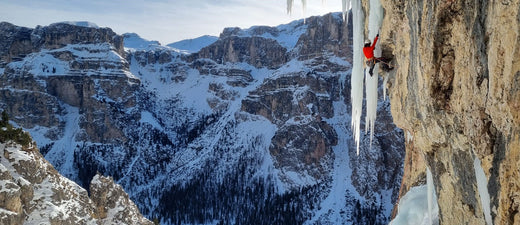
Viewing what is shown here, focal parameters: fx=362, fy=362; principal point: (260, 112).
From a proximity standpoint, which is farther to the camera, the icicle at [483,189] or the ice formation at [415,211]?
the ice formation at [415,211]

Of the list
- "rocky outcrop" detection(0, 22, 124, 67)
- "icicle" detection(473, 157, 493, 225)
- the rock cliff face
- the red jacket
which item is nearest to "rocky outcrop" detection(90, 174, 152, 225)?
the red jacket

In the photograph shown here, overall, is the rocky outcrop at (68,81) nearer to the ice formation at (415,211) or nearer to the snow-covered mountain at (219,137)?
the snow-covered mountain at (219,137)

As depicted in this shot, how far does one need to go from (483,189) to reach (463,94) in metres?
1.54

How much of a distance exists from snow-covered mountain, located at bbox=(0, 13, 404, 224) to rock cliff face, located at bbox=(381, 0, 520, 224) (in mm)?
96429

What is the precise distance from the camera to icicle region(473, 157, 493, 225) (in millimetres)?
5664

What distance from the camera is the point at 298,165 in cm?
12500

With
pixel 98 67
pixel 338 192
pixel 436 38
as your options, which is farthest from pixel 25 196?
pixel 98 67

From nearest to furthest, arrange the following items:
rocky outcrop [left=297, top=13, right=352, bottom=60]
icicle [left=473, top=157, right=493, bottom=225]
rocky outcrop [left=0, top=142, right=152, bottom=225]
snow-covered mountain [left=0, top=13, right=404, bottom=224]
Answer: icicle [left=473, top=157, right=493, bottom=225], rocky outcrop [left=0, top=142, right=152, bottom=225], snow-covered mountain [left=0, top=13, right=404, bottom=224], rocky outcrop [left=297, top=13, right=352, bottom=60]

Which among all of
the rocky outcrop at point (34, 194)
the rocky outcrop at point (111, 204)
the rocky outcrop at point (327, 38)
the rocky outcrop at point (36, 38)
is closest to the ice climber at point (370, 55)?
the rocky outcrop at point (34, 194)

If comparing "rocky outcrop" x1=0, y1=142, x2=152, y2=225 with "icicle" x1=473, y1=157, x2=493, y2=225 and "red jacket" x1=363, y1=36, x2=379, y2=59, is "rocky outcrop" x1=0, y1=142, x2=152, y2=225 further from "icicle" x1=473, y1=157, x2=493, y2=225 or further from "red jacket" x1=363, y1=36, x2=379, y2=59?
"icicle" x1=473, y1=157, x2=493, y2=225

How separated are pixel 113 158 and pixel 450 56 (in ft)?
478

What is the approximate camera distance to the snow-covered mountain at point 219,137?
366 ft

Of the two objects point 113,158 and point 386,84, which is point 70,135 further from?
point 386,84

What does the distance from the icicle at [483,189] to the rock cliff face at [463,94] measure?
181 mm
